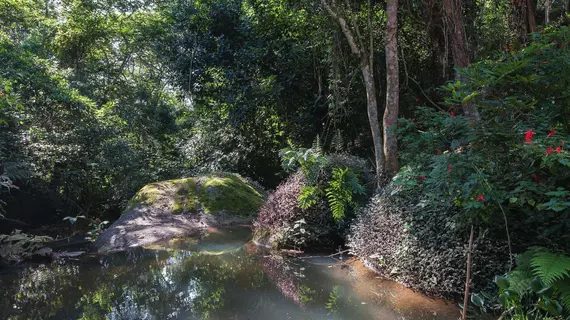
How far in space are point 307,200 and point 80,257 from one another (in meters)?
4.04

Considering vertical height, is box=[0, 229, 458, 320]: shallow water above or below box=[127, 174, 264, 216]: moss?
below

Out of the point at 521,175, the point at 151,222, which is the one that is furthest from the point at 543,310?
the point at 151,222

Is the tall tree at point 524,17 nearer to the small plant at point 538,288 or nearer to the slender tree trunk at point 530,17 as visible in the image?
the slender tree trunk at point 530,17

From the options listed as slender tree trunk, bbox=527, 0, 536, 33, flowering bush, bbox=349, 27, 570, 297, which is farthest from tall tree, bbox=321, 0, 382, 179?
slender tree trunk, bbox=527, 0, 536, 33

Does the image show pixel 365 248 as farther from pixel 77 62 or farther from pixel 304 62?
pixel 77 62

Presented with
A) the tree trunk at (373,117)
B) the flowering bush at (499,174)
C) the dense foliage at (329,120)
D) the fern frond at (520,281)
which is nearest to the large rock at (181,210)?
the dense foliage at (329,120)

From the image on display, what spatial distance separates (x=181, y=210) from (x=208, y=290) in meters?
4.54

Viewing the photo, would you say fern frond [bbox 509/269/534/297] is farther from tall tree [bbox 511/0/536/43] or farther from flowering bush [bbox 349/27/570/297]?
tall tree [bbox 511/0/536/43]

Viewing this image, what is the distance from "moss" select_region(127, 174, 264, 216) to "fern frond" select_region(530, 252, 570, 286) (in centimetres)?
685

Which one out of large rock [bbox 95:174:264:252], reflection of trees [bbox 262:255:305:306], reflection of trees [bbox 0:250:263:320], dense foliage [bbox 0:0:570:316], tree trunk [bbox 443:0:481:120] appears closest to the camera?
dense foliage [bbox 0:0:570:316]

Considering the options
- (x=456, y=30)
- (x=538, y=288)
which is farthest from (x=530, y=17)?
(x=538, y=288)

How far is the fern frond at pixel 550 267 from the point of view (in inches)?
115

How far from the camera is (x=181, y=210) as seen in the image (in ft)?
30.3

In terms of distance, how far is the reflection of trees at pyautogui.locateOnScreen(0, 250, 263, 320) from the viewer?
174 inches
